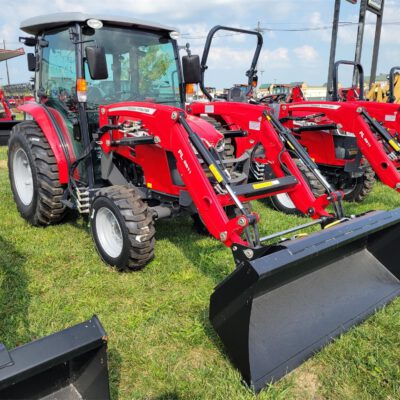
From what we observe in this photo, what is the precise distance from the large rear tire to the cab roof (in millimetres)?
1040

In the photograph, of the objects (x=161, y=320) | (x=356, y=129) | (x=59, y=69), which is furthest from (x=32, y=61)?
(x=356, y=129)

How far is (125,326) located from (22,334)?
0.70 m

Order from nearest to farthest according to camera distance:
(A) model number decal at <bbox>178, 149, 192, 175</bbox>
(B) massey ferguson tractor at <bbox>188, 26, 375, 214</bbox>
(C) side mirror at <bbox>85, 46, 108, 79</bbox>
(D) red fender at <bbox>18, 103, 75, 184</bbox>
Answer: (A) model number decal at <bbox>178, 149, 192, 175</bbox>
(C) side mirror at <bbox>85, 46, 108, 79</bbox>
(D) red fender at <bbox>18, 103, 75, 184</bbox>
(B) massey ferguson tractor at <bbox>188, 26, 375, 214</bbox>

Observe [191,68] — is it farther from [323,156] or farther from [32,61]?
[323,156]

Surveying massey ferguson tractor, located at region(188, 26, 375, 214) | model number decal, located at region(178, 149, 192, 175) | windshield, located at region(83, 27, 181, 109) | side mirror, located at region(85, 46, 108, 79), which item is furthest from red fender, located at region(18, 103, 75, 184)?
massey ferguson tractor, located at region(188, 26, 375, 214)

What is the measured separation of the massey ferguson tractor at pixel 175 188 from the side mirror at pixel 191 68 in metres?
0.01

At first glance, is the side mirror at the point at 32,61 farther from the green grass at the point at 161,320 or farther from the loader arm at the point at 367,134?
the loader arm at the point at 367,134

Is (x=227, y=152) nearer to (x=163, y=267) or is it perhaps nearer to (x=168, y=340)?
(x=163, y=267)

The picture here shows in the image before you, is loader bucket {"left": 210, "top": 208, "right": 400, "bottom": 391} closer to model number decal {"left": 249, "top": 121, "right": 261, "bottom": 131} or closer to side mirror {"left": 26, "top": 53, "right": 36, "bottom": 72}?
model number decal {"left": 249, "top": 121, "right": 261, "bottom": 131}

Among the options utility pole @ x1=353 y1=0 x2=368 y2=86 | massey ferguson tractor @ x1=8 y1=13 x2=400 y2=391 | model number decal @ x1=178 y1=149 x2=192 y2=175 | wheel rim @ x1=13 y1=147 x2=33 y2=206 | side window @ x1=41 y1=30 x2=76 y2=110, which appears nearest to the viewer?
massey ferguson tractor @ x1=8 y1=13 x2=400 y2=391

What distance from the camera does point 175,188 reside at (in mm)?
3734

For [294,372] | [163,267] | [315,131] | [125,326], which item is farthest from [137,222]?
[315,131]

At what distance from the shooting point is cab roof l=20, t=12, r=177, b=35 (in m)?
3.84

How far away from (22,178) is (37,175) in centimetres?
87
